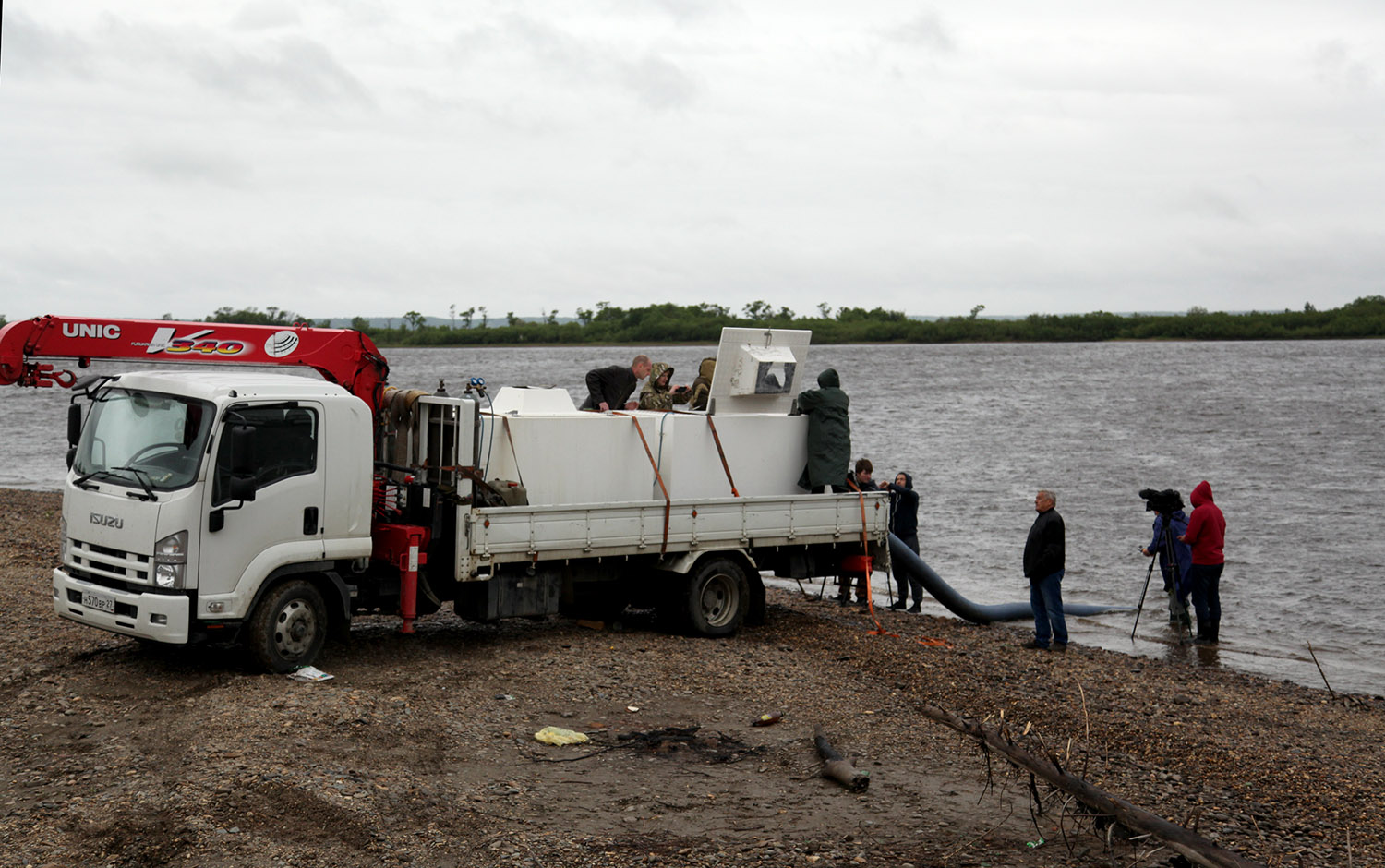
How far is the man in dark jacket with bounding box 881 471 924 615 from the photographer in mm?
17328

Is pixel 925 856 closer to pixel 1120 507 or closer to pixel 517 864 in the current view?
pixel 517 864

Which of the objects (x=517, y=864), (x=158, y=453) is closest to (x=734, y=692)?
(x=517, y=864)

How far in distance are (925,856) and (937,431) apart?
4852cm

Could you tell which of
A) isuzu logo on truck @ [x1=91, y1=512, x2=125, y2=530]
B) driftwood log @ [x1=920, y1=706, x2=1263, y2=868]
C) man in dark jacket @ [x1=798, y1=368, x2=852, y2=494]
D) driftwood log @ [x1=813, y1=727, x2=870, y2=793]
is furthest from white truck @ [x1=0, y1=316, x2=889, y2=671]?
driftwood log @ [x1=920, y1=706, x2=1263, y2=868]

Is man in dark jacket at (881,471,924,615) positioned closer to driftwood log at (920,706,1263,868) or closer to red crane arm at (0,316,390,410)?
red crane arm at (0,316,390,410)

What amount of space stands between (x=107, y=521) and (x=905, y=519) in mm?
10816

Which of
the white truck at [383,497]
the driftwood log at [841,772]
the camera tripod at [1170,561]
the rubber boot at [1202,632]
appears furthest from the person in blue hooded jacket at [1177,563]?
the driftwood log at [841,772]

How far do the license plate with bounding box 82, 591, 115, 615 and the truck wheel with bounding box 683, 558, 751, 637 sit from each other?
18.3ft

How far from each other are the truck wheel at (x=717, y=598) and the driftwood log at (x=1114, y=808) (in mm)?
4685

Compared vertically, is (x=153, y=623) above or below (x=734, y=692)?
above

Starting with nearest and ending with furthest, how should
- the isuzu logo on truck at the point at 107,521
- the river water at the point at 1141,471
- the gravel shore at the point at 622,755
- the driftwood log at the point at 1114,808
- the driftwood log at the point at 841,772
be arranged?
the driftwood log at the point at 1114,808 < the gravel shore at the point at 622,755 < the driftwood log at the point at 841,772 < the isuzu logo on truck at the point at 107,521 < the river water at the point at 1141,471

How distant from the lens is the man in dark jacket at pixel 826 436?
14.2 metres

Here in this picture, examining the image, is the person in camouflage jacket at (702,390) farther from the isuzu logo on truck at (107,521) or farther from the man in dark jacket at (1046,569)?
the isuzu logo on truck at (107,521)

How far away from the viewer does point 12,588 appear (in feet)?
46.1
